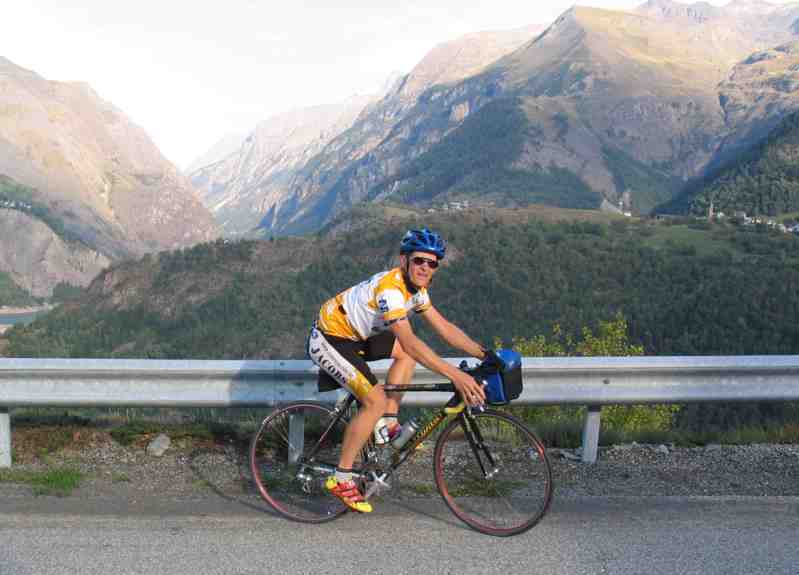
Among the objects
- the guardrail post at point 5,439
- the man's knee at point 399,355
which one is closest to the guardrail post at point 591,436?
the man's knee at point 399,355

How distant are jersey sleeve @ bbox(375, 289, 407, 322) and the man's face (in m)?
0.16

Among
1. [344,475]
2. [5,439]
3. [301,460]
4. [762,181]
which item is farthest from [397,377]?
[762,181]

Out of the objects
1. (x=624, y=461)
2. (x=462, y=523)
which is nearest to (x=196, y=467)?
(x=462, y=523)

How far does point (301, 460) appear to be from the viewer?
17.5 feet

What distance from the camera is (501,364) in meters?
4.66

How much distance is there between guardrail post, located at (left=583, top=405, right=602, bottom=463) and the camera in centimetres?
630

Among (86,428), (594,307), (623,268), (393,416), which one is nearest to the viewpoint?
(393,416)

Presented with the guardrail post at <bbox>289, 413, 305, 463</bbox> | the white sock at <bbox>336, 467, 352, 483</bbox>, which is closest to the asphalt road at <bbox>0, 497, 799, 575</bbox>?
the white sock at <bbox>336, 467, 352, 483</bbox>

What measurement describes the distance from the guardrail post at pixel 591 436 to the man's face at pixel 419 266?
2.45 meters

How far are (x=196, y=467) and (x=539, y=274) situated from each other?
90787 mm

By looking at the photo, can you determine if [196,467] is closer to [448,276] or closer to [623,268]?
[623,268]

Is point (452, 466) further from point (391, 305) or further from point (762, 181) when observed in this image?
point (762, 181)

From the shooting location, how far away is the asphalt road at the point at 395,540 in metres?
4.23

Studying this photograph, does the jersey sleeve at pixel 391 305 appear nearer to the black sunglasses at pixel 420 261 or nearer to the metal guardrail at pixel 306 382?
the black sunglasses at pixel 420 261
